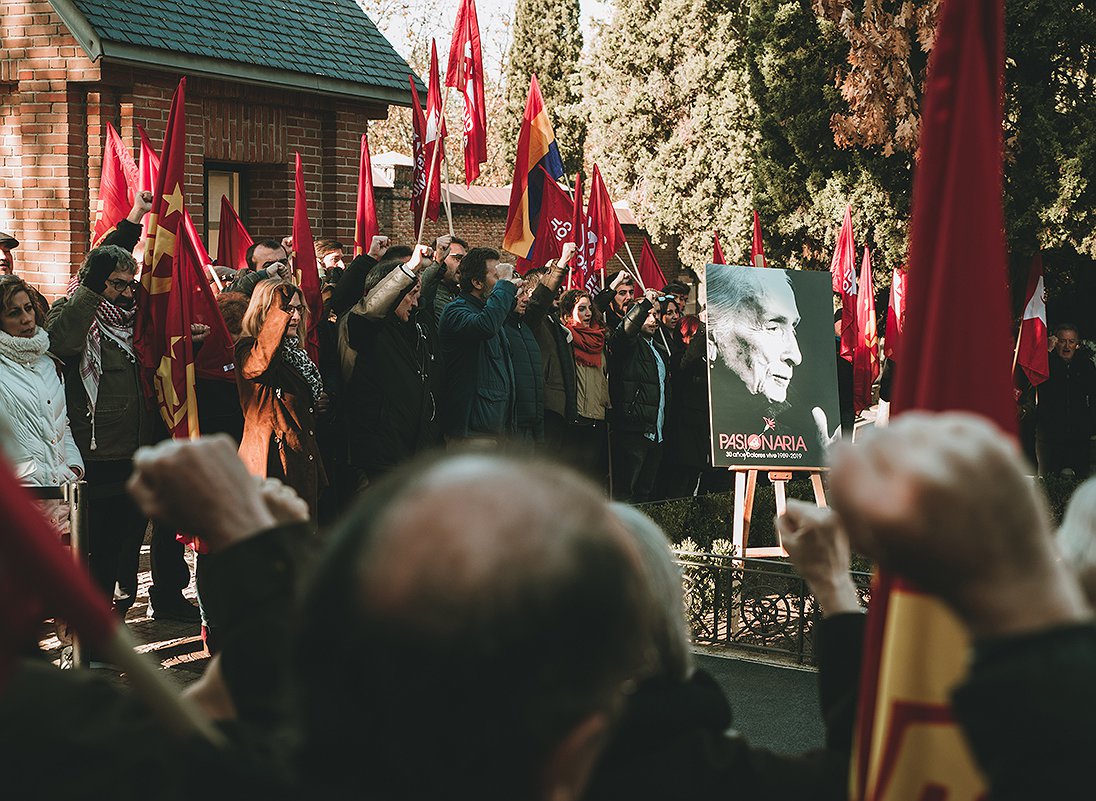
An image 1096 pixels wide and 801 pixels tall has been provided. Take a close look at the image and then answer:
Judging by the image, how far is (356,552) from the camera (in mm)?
1093

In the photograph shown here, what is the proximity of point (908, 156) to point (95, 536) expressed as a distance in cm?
1668

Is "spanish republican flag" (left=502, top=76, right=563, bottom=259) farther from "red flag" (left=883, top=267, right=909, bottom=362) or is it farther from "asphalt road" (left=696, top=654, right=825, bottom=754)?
"asphalt road" (left=696, top=654, right=825, bottom=754)

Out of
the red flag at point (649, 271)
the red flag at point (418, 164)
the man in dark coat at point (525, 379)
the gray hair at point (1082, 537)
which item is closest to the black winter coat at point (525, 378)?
Result: the man in dark coat at point (525, 379)

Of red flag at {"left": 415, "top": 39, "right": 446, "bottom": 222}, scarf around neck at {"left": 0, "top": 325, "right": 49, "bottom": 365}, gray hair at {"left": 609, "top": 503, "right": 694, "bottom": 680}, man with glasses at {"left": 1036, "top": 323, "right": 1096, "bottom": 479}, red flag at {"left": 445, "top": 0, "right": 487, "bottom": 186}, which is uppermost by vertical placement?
red flag at {"left": 445, "top": 0, "right": 487, "bottom": 186}

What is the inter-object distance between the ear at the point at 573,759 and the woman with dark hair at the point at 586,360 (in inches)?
364

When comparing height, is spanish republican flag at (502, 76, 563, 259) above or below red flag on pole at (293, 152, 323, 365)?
above

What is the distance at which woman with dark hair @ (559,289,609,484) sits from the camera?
10531 mm

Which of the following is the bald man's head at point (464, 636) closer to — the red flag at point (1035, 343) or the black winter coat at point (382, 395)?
the black winter coat at point (382, 395)

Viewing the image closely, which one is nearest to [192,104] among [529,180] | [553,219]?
[529,180]

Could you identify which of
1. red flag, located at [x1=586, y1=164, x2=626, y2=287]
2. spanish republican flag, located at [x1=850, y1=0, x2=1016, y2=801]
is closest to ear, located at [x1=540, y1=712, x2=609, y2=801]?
spanish republican flag, located at [x1=850, y1=0, x2=1016, y2=801]

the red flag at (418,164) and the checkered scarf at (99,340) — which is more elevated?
the red flag at (418,164)

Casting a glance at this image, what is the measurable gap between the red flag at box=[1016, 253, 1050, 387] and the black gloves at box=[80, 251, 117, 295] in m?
9.81

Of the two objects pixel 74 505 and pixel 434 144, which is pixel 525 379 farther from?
pixel 74 505

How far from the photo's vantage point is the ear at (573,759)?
1088 mm
